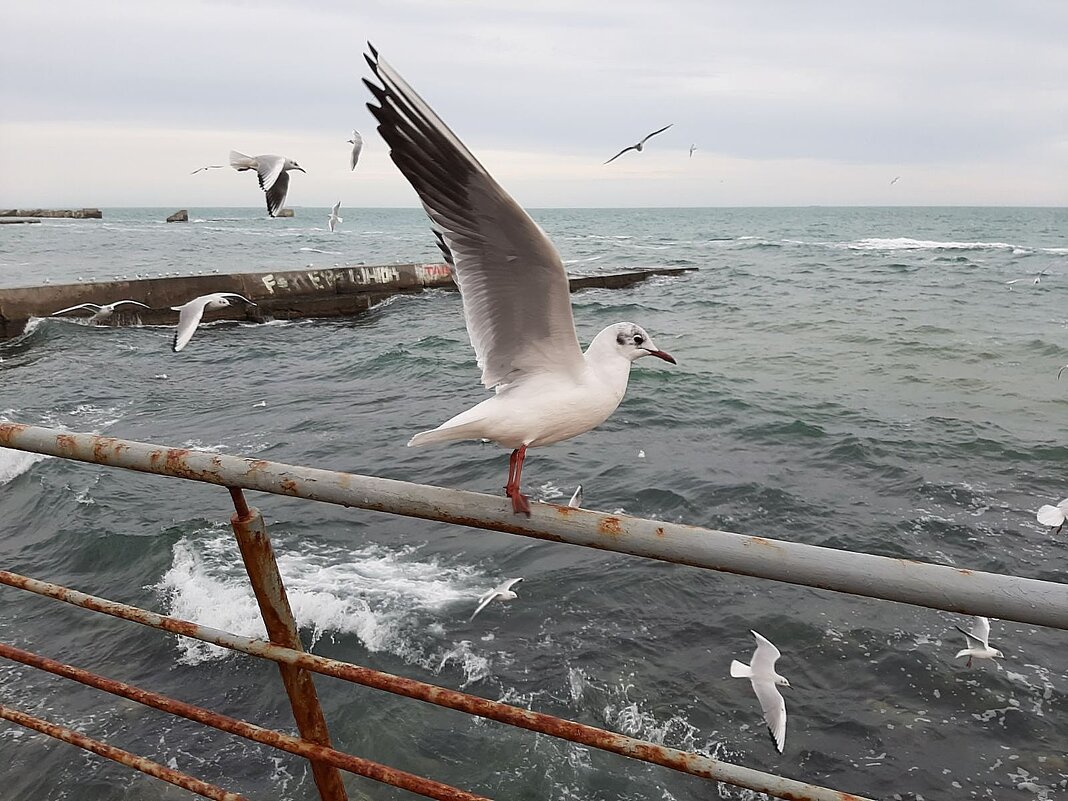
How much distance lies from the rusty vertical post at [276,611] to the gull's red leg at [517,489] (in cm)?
45

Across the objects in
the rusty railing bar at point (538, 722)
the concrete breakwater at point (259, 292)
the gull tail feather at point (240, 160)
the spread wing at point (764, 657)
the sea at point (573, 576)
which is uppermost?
the gull tail feather at point (240, 160)

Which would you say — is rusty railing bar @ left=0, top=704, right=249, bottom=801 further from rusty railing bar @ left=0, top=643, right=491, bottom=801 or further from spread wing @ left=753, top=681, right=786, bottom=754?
spread wing @ left=753, top=681, right=786, bottom=754

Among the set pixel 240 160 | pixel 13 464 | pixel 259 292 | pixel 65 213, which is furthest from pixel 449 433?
pixel 65 213

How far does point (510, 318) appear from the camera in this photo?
97.1 inches

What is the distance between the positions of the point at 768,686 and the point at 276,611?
322 cm

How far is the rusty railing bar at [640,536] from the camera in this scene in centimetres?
104

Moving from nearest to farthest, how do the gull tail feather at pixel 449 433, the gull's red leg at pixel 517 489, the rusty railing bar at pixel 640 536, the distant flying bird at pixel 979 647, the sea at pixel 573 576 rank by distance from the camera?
the rusty railing bar at pixel 640 536
the gull's red leg at pixel 517 489
the gull tail feather at pixel 449 433
the sea at pixel 573 576
the distant flying bird at pixel 979 647

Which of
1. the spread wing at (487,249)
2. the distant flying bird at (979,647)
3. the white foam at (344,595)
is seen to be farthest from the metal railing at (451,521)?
the distant flying bird at (979,647)

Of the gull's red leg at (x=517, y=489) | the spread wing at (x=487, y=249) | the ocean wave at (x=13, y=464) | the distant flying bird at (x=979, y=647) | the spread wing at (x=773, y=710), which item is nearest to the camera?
the gull's red leg at (x=517, y=489)

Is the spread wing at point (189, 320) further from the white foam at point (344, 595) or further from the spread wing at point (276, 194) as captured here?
the white foam at point (344, 595)

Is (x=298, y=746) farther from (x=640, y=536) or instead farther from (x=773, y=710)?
(x=773, y=710)

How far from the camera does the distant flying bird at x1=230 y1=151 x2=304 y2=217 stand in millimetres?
9828

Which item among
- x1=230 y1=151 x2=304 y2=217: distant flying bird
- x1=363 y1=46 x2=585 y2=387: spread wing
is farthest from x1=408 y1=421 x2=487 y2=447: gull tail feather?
x1=230 y1=151 x2=304 y2=217: distant flying bird

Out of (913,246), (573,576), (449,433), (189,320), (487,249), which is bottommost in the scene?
(573,576)
